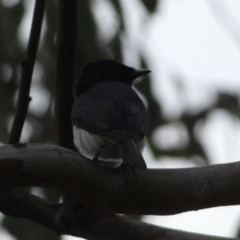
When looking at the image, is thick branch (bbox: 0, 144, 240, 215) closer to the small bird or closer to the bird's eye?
the small bird

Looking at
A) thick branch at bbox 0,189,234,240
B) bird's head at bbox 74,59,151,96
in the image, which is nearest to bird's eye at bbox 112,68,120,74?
bird's head at bbox 74,59,151,96

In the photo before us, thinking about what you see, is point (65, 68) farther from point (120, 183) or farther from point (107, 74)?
point (107, 74)

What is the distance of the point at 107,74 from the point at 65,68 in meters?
1.56

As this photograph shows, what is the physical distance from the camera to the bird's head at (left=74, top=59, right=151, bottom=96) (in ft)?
14.5

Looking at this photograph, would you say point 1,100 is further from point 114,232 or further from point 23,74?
point 114,232

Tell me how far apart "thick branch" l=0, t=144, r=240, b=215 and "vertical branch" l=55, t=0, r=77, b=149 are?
1.39 feet

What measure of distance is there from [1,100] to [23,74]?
4.94 feet

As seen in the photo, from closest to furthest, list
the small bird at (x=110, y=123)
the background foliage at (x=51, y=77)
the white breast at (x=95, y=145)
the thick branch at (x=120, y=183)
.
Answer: the thick branch at (x=120, y=183)
the small bird at (x=110, y=123)
the white breast at (x=95, y=145)
the background foliage at (x=51, y=77)

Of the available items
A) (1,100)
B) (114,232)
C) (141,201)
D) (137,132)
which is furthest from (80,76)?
(141,201)

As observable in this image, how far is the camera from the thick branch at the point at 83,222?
2.93m

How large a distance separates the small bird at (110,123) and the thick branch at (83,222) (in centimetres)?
30

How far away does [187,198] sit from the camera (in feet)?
8.27

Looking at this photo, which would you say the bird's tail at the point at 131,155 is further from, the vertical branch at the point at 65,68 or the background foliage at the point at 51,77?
the background foliage at the point at 51,77

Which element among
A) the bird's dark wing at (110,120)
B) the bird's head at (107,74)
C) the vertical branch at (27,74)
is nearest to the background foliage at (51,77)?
the bird's head at (107,74)
